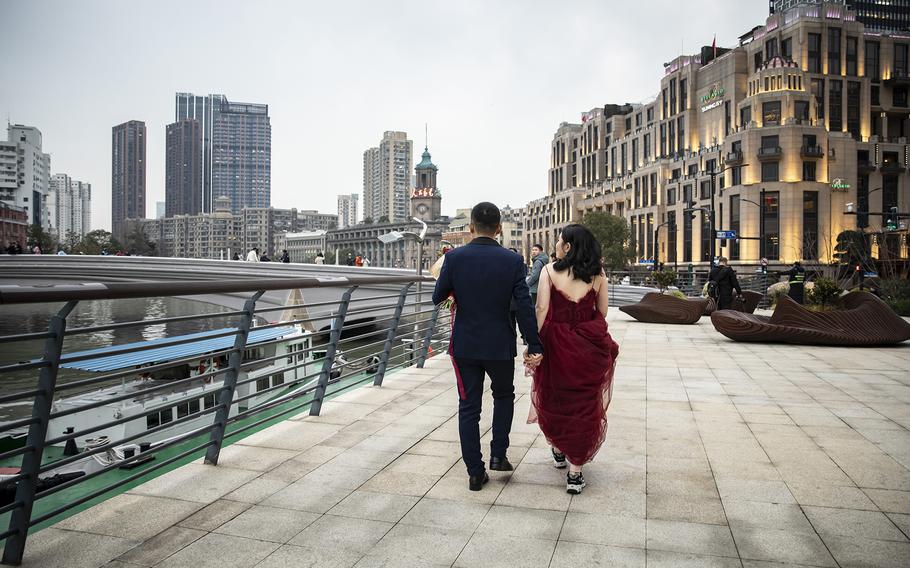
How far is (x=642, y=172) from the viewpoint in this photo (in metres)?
86.9

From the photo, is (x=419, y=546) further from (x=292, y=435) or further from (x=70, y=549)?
(x=292, y=435)

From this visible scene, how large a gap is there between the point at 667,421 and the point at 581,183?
10520 centimetres

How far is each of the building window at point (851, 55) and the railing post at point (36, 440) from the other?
3295 inches

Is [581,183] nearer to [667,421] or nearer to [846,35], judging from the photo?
[846,35]

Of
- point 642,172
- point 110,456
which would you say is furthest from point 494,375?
point 642,172

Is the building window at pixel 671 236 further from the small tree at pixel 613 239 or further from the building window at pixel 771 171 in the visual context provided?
the building window at pixel 771 171

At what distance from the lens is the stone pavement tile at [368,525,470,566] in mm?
3232

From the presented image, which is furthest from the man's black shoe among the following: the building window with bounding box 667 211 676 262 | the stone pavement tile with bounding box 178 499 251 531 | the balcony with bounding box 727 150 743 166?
the building window with bounding box 667 211 676 262

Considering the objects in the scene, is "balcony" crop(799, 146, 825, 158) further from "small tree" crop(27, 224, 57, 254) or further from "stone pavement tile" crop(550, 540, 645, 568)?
"small tree" crop(27, 224, 57, 254)

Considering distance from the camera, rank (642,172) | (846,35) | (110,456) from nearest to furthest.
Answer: (110,456) → (846,35) → (642,172)

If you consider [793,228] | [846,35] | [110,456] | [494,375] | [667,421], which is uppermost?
[846,35]

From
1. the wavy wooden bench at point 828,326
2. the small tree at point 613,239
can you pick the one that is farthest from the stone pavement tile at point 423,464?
the small tree at point 613,239

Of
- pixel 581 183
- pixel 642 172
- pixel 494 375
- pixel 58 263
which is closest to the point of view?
pixel 494 375

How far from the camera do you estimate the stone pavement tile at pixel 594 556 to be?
318 centimetres
